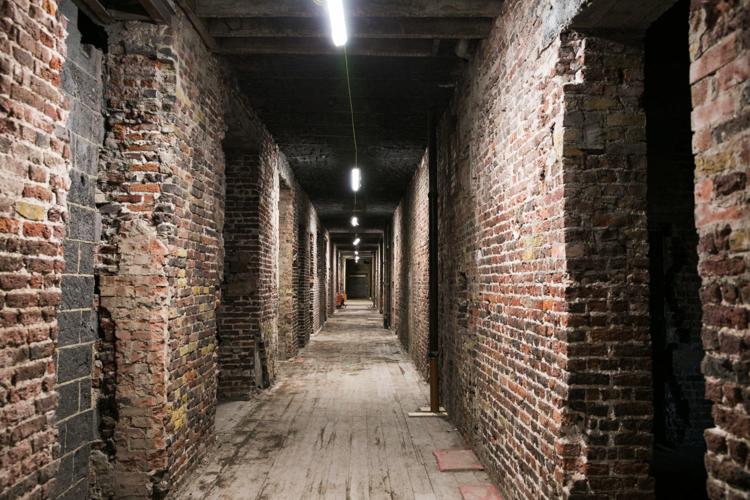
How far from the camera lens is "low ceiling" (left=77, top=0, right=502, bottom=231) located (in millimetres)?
3650

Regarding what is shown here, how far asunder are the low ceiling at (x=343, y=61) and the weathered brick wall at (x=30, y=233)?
1.32 m

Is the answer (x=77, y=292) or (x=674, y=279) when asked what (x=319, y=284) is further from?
(x=77, y=292)

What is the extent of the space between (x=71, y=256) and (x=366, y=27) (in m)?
2.80

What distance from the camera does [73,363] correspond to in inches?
121

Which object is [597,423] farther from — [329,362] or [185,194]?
[329,362]

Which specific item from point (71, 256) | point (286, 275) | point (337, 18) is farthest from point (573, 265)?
point (286, 275)

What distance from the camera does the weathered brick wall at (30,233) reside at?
1.94 metres

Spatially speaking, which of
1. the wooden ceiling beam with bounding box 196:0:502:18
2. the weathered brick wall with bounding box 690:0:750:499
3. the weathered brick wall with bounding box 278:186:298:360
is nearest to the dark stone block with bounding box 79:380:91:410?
the wooden ceiling beam with bounding box 196:0:502:18

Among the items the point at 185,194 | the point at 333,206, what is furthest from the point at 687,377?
the point at 333,206

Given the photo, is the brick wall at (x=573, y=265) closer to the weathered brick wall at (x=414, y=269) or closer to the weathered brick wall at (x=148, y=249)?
the weathered brick wall at (x=148, y=249)

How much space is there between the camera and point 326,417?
548 cm

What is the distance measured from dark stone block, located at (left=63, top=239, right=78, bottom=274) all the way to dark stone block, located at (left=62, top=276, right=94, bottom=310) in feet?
0.17

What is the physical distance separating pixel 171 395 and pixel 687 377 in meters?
5.01

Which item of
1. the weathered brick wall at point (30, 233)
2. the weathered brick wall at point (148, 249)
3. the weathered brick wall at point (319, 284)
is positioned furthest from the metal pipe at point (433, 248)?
the weathered brick wall at point (319, 284)
